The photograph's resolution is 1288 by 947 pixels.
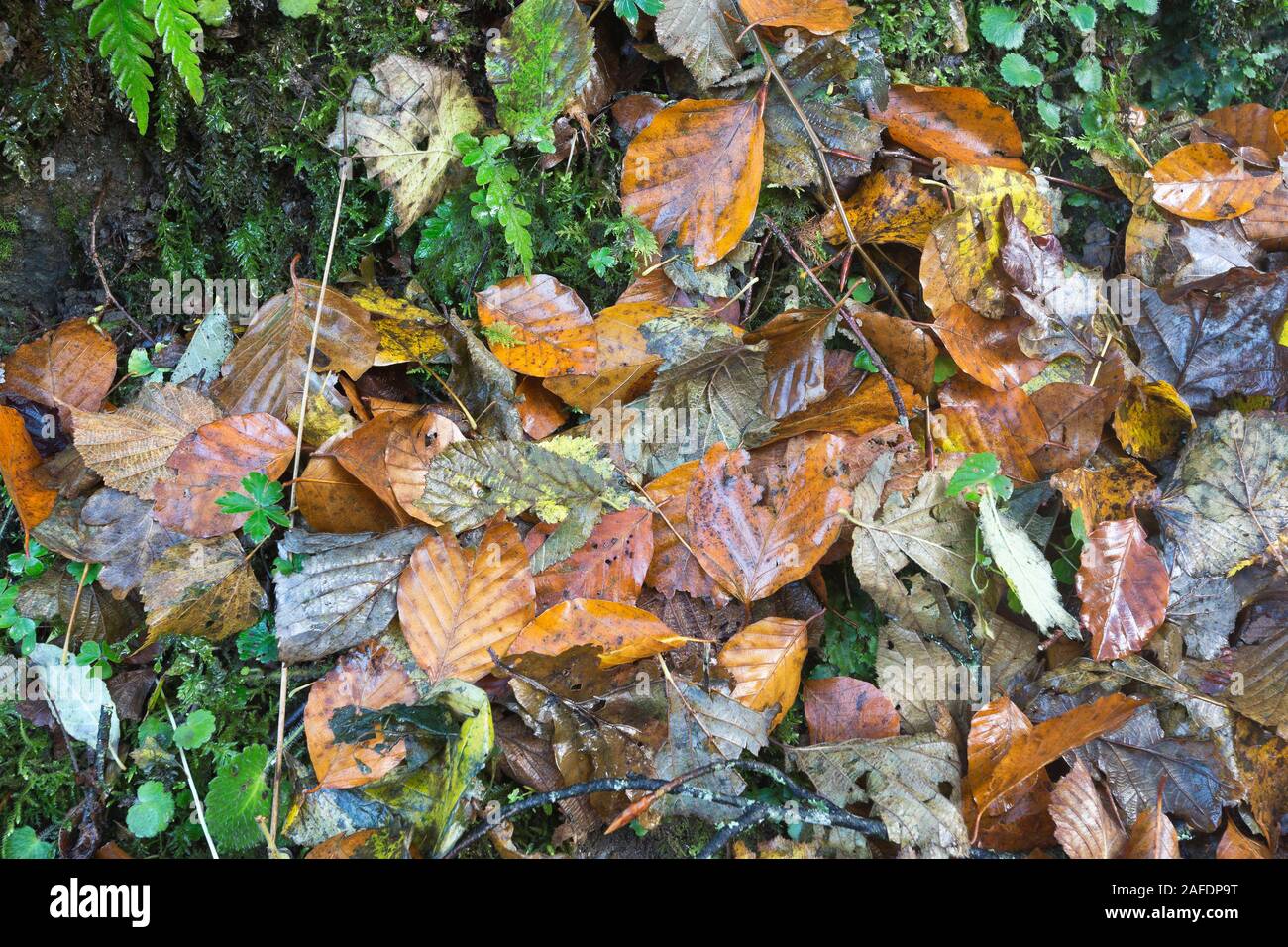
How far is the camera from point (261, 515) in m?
2.13

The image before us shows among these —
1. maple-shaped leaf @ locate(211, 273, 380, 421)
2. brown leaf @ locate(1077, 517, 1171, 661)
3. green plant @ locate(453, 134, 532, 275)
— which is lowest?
brown leaf @ locate(1077, 517, 1171, 661)

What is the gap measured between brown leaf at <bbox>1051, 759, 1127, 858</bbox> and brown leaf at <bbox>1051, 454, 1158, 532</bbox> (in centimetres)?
64

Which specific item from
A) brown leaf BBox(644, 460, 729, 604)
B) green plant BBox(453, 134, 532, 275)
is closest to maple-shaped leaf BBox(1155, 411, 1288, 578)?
brown leaf BBox(644, 460, 729, 604)

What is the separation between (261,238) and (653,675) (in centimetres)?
169

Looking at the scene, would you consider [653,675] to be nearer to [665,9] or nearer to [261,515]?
[261,515]

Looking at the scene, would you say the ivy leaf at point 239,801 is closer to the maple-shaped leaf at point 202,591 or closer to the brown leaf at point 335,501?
the maple-shaped leaf at point 202,591

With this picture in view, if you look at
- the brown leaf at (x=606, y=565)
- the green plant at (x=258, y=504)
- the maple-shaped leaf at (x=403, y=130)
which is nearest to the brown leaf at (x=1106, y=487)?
the brown leaf at (x=606, y=565)

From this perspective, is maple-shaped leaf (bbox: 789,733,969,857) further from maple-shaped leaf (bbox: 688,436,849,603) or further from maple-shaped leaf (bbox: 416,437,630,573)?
maple-shaped leaf (bbox: 416,437,630,573)

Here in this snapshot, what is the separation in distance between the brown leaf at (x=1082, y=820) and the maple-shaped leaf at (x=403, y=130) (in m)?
2.22

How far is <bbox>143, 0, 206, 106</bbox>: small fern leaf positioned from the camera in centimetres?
198

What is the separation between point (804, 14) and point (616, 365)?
111 centimetres

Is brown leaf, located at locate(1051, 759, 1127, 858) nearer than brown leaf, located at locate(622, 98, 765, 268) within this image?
Yes
